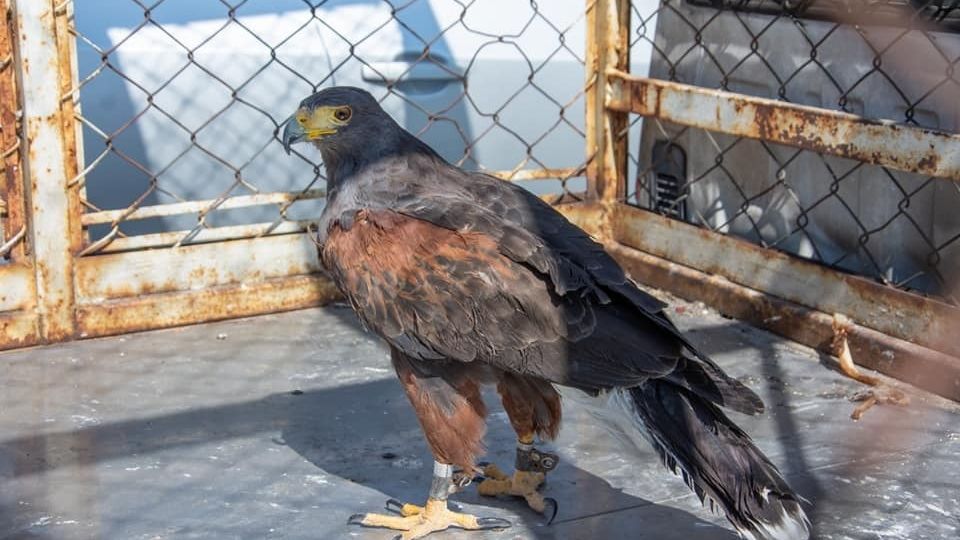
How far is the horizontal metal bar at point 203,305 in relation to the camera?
4.88m

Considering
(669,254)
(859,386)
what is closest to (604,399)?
(859,386)

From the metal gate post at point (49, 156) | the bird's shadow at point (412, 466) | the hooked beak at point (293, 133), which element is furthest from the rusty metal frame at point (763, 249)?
the metal gate post at point (49, 156)

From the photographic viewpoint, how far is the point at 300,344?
4.91m

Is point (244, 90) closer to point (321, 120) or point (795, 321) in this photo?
point (321, 120)

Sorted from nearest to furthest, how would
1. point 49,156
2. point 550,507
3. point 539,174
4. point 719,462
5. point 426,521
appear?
point 719,462 < point 426,521 < point 550,507 < point 49,156 < point 539,174

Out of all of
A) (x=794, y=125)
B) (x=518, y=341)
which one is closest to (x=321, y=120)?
(x=518, y=341)

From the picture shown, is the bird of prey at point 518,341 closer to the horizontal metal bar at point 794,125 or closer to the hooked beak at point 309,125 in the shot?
the hooked beak at point 309,125

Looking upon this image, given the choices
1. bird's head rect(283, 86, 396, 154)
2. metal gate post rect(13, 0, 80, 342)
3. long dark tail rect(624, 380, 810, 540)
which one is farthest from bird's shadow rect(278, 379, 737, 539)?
metal gate post rect(13, 0, 80, 342)

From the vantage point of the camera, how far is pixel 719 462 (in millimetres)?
3213

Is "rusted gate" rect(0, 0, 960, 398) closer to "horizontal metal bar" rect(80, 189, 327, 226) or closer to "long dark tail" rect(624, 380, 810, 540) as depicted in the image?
"horizontal metal bar" rect(80, 189, 327, 226)

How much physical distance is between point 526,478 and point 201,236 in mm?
1913

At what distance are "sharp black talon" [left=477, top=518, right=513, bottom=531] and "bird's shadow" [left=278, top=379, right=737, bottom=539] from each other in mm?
40

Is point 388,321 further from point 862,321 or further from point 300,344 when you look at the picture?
point 862,321

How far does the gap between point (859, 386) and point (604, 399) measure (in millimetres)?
1347
